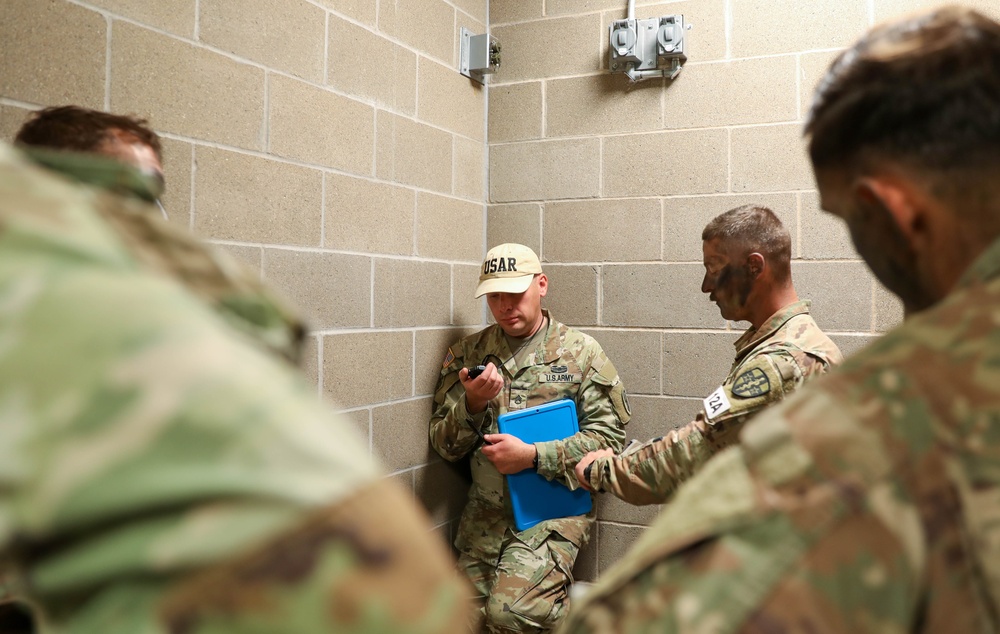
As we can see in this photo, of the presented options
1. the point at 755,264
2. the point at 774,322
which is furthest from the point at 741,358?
the point at 755,264

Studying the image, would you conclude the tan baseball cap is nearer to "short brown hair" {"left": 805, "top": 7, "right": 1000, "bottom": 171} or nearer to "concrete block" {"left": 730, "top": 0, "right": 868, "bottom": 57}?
"concrete block" {"left": 730, "top": 0, "right": 868, "bottom": 57}

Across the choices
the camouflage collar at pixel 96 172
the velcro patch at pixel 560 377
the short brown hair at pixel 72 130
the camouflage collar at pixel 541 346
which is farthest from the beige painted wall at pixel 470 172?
the camouflage collar at pixel 96 172

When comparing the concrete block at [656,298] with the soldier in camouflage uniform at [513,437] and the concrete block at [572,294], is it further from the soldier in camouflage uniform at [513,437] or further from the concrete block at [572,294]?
the soldier in camouflage uniform at [513,437]

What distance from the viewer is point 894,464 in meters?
0.53

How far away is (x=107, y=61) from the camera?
1662 millimetres

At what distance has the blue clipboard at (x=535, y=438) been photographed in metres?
2.64

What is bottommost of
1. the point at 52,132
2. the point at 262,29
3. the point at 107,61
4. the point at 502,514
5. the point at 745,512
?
the point at 502,514

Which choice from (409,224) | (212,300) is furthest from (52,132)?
(409,224)

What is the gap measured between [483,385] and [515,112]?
1.32 metres

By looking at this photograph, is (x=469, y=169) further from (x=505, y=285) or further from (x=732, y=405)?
(x=732, y=405)

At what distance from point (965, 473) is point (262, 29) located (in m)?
2.10

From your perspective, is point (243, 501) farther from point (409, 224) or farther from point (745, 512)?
point (409, 224)

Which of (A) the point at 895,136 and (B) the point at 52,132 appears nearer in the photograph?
(A) the point at 895,136

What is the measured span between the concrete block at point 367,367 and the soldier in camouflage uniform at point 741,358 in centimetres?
84
